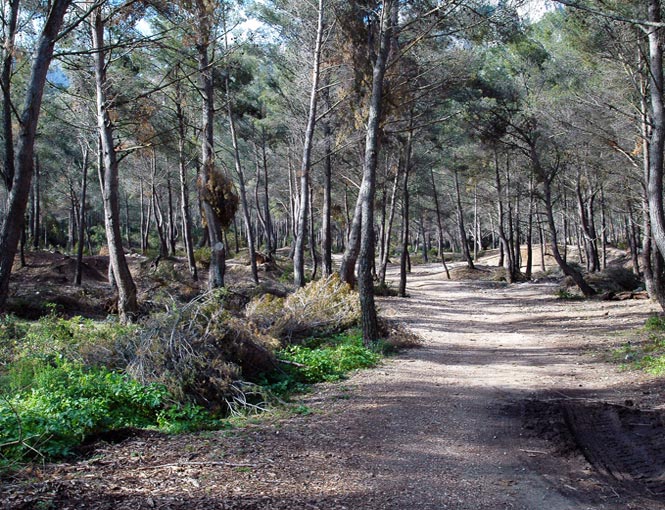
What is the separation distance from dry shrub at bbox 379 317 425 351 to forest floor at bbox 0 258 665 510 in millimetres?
1371

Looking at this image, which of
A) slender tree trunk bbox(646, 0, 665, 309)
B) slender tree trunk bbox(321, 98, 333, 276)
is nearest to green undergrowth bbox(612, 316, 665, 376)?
slender tree trunk bbox(646, 0, 665, 309)

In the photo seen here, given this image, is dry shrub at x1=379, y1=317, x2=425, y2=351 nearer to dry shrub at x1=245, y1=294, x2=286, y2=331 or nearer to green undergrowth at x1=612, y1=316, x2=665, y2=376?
dry shrub at x1=245, y1=294, x2=286, y2=331

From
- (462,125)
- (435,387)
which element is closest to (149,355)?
(435,387)

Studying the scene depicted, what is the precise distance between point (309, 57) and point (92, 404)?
49.2 feet

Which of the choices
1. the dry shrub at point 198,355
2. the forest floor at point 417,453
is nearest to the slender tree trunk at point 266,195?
Result: the forest floor at point 417,453

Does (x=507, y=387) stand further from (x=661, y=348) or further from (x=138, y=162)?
(x=138, y=162)

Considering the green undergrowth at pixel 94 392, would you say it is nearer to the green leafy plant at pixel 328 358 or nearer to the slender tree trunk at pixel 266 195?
the green leafy plant at pixel 328 358

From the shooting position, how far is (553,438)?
5.78m

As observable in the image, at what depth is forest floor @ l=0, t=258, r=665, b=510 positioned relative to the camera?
4105 mm

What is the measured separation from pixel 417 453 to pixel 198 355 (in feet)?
9.59

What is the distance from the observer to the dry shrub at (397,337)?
36.3ft

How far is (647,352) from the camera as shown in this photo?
9.70m

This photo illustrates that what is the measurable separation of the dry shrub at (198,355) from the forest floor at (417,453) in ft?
2.75

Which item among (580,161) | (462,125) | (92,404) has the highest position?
(462,125)
